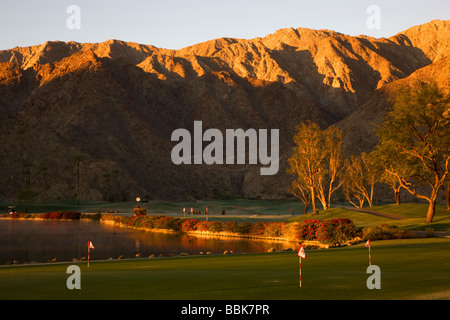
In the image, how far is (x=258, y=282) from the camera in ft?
54.9

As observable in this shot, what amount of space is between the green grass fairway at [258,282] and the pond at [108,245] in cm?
1613

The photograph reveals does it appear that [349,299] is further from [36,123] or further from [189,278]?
[36,123]

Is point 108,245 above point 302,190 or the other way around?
the other way around

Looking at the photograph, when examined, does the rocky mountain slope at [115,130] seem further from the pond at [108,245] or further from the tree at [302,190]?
the pond at [108,245]

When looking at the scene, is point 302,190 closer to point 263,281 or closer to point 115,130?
point 263,281

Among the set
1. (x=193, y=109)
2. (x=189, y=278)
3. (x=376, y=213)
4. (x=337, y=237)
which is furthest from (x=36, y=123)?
(x=189, y=278)

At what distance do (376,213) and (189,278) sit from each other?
4369 cm

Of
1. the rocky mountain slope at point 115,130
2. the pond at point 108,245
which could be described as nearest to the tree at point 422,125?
the pond at point 108,245

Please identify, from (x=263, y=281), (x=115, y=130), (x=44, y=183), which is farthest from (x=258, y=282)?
(x=115, y=130)

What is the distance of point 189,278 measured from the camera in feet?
59.4

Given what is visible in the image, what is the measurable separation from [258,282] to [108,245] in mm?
30477

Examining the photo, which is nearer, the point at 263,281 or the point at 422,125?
the point at 263,281

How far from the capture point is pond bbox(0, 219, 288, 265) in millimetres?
38375

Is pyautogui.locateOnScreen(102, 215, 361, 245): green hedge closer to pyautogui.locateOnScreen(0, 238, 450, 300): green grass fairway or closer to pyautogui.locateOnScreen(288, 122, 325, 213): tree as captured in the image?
pyautogui.locateOnScreen(288, 122, 325, 213): tree
